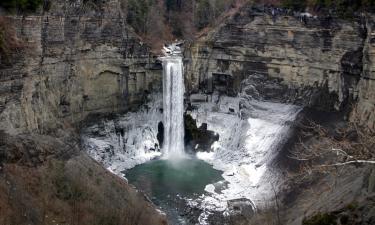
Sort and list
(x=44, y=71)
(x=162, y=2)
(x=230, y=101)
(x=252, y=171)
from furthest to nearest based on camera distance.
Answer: (x=162, y=2) → (x=230, y=101) → (x=252, y=171) → (x=44, y=71)

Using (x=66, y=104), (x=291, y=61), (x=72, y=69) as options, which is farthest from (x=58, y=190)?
(x=291, y=61)

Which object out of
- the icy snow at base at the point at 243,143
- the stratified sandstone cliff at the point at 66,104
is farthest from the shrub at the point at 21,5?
the icy snow at base at the point at 243,143

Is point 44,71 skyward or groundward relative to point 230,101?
skyward

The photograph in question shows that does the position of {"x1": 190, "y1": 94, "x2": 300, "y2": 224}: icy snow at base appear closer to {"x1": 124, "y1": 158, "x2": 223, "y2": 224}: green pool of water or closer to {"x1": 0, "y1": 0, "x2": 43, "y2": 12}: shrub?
{"x1": 124, "y1": 158, "x2": 223, "y2": 224}: green pool of water

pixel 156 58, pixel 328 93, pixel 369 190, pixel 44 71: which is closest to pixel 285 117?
pixel 328 93

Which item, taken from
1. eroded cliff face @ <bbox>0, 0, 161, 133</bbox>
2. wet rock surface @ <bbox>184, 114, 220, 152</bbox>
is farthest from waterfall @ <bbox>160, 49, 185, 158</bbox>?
eroded cliff face @ <bbox>0, 0, 161, 133</bbox>

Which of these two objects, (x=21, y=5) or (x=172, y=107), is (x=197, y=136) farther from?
(x=21, y=5)

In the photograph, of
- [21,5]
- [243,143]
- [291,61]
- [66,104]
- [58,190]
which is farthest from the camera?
[291,61]

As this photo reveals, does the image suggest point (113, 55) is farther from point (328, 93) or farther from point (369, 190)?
point (369, 190)
